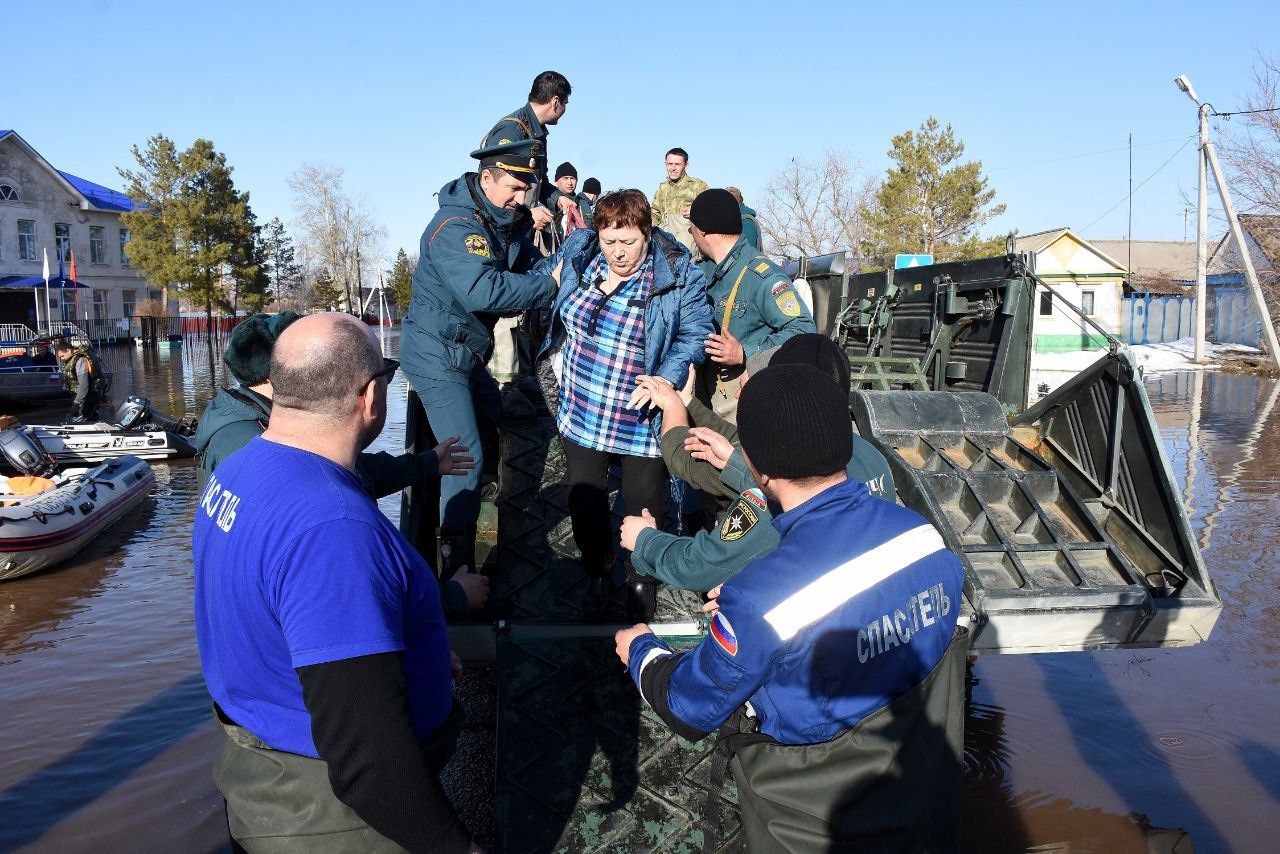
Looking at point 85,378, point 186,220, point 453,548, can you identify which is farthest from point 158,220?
point 453,548

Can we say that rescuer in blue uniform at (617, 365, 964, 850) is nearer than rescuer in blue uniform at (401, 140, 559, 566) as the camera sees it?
Yes

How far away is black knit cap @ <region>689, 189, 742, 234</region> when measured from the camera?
4.60 meters

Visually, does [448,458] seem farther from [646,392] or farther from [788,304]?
[788,304]

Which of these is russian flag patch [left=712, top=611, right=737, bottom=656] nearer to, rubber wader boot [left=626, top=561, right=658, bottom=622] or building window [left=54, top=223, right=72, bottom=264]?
rubber wader boot [left=626, top=561, right=658, bottom=622]

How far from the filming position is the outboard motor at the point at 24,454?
10444mm

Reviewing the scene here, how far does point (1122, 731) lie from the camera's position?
513 cm

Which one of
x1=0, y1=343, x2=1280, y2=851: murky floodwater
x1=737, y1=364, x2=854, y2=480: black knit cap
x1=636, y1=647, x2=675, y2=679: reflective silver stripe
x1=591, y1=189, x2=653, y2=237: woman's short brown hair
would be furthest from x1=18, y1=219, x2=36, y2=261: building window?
x1=737, y1=364, x2=854, y2=480: black knit cap

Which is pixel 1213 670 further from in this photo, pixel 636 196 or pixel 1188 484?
pixel 1188 484

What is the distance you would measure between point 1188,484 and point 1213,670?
6.34 metres

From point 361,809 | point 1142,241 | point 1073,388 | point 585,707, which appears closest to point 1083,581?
point 1073,388

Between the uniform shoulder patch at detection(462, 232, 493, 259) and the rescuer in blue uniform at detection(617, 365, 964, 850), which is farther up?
the uniform shoulder patch at detection(462, 232, 493, 259)

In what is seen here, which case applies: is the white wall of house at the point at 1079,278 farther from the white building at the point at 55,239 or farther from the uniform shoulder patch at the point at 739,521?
the white building at the point at 55,239

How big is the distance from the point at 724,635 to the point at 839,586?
0.26 m

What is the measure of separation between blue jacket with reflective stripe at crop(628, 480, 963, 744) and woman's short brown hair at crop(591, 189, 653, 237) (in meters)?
2.05
